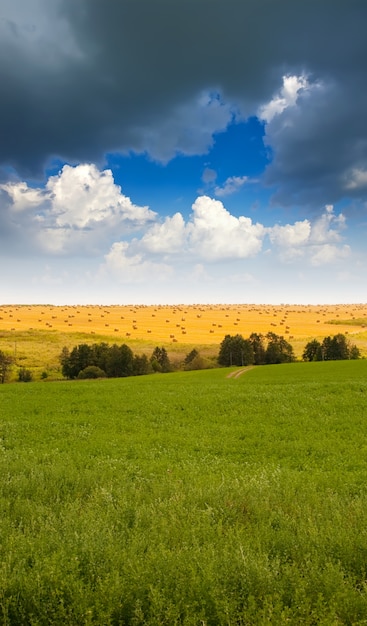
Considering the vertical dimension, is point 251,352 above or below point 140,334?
below

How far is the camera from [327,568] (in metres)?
6.43

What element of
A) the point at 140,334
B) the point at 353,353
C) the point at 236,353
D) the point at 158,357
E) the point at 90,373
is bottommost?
the point at 90,373

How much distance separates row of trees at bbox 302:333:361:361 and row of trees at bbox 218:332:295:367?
3.70 meters

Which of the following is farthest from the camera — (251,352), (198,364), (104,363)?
(251,352)

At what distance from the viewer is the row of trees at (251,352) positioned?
242ft

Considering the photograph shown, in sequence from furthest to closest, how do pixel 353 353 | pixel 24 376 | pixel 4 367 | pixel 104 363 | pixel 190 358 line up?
pixel 353 353, pixel 190 358, pixel 104 363, pixel 4 367, pixel 24 376

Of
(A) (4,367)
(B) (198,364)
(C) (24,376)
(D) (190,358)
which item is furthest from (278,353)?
(A) (4,367)

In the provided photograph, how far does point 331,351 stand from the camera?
250 ft

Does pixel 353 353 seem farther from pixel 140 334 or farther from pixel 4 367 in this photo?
pixel 4 367

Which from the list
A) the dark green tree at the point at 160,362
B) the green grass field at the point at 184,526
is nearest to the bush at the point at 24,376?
the dark green tree at the point at 160,362

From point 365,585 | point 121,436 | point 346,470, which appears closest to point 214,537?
point 365,585

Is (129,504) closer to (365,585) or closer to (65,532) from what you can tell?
(65,532)

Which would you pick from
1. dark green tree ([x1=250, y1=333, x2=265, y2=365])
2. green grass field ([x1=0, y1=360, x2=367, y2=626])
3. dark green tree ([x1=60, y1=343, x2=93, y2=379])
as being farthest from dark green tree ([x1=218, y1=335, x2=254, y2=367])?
green grass field ([x1=0, y1=360, x2=367, y2=626])

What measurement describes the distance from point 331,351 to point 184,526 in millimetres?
73549
